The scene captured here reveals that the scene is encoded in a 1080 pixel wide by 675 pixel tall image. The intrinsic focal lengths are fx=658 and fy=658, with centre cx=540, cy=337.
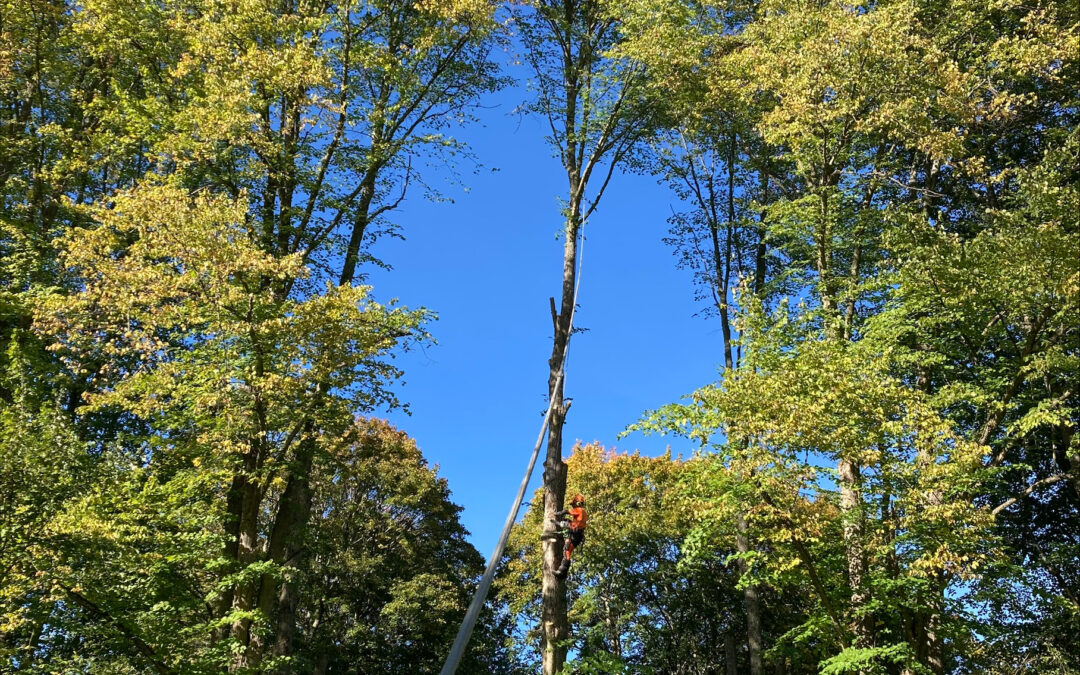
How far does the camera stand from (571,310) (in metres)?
10.1

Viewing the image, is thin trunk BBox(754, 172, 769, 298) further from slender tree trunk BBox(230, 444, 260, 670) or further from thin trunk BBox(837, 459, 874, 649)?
slender tree trunk BBox(230, 444, 260, 670)

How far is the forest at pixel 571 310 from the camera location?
25.4 ft

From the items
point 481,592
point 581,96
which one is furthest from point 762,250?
point 481,592

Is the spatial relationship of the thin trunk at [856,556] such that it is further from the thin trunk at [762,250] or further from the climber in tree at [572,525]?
the thin trunk at [762,250]

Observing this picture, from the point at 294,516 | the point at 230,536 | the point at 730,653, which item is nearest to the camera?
the point at 230,536

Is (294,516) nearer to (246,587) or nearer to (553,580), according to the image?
(246,587)

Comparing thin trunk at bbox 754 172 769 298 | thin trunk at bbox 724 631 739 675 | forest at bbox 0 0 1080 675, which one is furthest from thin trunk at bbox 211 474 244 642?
thin trunk at bbox 724 631 739 675

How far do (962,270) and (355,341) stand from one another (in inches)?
344

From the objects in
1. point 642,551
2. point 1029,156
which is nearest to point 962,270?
point 1029,156

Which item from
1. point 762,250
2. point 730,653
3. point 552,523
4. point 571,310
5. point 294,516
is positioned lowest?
point 552,523

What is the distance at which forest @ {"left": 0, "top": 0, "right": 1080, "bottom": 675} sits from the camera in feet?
25.4

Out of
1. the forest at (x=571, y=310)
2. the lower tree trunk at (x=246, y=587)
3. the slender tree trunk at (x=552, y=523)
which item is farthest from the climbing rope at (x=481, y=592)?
the lower tree trunk at (x=246, y=587)

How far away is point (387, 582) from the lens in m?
20.6

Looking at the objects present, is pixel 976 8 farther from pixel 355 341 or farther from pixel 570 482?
pixel 570 482
